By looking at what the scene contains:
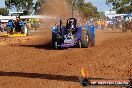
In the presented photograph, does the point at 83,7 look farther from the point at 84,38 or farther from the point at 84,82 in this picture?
the point at 84,82

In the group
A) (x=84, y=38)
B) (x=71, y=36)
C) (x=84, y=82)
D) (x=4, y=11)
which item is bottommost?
(x=4, y=11)

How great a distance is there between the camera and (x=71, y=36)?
61.0 feet

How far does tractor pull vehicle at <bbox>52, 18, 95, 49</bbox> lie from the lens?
18531 mm

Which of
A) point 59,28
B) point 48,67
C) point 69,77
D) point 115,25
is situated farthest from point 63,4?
point 115,25

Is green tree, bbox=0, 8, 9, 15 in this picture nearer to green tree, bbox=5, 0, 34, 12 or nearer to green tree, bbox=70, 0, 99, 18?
green tree, bbox=5, 0, 34, 12

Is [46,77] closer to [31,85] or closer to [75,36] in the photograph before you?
[31,85]

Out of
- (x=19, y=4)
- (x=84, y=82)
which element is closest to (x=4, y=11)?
(x=19, y=4)

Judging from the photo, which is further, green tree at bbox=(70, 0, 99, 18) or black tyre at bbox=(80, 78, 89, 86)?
green tree at bbox=(70, 0, 99, 18)

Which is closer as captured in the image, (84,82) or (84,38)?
(84,82)

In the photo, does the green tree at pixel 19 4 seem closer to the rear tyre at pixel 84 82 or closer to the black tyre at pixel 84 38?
the black tyre at pixel 84 38

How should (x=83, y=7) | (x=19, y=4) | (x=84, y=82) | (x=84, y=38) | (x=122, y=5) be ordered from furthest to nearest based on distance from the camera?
(x=19, y=4) < (x=122, y=5) < (x=83, y=7) < (x=84, y=38) < (x=84, y=82)

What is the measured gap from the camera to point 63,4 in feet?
108

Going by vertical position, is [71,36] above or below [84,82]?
below

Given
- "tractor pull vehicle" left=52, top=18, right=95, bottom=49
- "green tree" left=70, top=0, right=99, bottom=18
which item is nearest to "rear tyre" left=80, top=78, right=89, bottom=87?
"tractor pull vehicle" left=52, top=18, right=95, bottom=49
